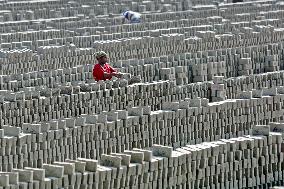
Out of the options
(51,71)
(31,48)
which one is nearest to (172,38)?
(31,48)

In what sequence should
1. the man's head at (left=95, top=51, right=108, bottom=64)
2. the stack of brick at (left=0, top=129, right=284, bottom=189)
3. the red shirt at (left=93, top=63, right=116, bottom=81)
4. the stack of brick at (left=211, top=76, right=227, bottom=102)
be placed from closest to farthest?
the stack of brick at (left=0, top=129, right=284, bottom=189), the man's head at (left=95, top=51, right=108, bottom=64), the red shirt at (left=93, top=63, right=116, bottom=81), the stack of brick at (left=211, top=76, right=227, bottom=102)

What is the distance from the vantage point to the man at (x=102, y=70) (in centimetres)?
2112

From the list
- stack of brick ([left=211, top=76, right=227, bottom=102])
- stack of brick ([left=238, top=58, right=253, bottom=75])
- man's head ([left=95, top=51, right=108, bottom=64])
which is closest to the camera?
man's head ([left=95, top=51, right=108, bottom=64])

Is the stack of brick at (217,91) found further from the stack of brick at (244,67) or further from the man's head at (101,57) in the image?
the stack of brick at (244,67)

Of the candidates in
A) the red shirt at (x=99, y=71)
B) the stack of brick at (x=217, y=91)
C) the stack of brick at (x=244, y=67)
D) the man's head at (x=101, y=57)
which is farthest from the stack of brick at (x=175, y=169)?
the stack of brick at (x=244, y=67)

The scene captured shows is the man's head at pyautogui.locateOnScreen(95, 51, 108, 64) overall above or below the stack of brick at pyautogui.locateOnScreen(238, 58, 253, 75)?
above

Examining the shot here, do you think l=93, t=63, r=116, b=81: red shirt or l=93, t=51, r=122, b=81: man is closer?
l=93, t=51, r=122, b=81: man

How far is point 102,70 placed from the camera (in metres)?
21.4

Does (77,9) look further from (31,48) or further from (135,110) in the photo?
(135,110)

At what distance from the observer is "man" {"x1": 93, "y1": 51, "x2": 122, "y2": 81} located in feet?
69.3

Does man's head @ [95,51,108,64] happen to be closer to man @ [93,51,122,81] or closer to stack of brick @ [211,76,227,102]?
man @ [93,51,122,81]

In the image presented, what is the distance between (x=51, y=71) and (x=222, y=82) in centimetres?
353

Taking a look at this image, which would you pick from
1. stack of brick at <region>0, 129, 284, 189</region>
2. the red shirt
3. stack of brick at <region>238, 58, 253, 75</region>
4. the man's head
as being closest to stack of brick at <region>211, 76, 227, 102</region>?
the red shirt

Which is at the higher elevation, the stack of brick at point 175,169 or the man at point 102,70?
the man at point 102,70
